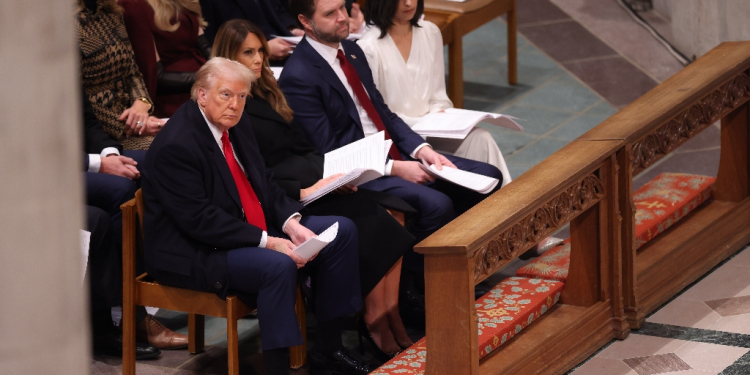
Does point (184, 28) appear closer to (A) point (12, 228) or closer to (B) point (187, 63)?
(B) point (187, 63)

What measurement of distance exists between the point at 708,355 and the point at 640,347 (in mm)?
249

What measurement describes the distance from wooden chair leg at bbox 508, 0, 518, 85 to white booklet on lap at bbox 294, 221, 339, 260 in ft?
11.8

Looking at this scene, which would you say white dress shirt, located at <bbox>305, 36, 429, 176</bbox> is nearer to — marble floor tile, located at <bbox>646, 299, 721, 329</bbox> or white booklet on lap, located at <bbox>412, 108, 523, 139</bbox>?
white booklet on lap, located at <bbox>412, 108, 523, 139</bbox>

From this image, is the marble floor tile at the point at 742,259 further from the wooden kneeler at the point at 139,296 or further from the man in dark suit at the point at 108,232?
the man in dark suit at the point at 108,232

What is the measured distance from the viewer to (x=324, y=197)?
389cm

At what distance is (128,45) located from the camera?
4141 millimetres

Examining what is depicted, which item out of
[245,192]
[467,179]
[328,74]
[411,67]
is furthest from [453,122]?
[245,192]

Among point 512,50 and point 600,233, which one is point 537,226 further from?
point 512,50

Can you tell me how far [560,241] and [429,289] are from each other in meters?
1.65

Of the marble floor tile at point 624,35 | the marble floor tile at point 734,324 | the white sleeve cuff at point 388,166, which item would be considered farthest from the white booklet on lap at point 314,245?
the marble floor tile at point 624,35

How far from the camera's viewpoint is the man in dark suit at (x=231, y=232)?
3.26m

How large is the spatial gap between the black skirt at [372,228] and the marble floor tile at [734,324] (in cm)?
122

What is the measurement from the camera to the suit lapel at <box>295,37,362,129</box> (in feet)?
13.4

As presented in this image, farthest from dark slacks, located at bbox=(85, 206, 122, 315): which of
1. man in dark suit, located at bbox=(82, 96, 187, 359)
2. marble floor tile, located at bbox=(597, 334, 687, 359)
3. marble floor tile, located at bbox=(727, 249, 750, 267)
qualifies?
marble floor tile, located at bbox=(727, 249, 750, 267)
